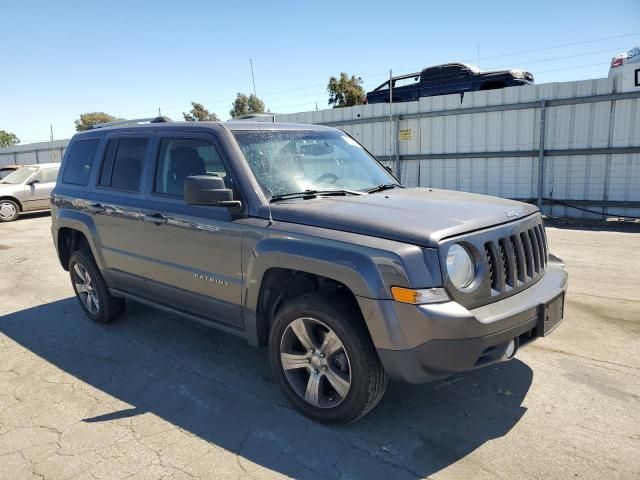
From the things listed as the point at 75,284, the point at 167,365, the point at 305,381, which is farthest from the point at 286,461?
the point at 75,284

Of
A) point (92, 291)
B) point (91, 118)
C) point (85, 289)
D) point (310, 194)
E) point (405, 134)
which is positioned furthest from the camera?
point (91, 118)

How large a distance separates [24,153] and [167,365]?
28.4 meters

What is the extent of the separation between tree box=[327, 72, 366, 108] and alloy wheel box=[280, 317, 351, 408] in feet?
113

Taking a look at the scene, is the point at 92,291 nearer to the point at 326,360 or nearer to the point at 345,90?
the point at 326,360

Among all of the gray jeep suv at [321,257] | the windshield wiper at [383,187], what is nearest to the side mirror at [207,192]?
the gray jeep suv at [321,257]

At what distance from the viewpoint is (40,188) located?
14586mm

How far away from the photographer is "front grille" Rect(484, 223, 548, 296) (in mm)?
2936

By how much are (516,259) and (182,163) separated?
8.61 ft

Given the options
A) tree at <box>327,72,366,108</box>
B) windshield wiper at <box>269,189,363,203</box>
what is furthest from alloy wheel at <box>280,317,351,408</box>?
tree at <box>327,72,366,108</box>

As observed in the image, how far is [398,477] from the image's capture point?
263 cm

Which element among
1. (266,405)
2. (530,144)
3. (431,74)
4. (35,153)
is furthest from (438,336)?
(35,153)

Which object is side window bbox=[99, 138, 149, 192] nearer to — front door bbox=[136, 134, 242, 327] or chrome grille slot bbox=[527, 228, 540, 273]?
front door bbox=[136, 134, 242, 327]

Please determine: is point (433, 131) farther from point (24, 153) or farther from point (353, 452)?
point (24, 153)

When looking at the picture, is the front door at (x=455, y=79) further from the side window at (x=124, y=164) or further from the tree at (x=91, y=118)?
the tree at (x=91, y=118)
